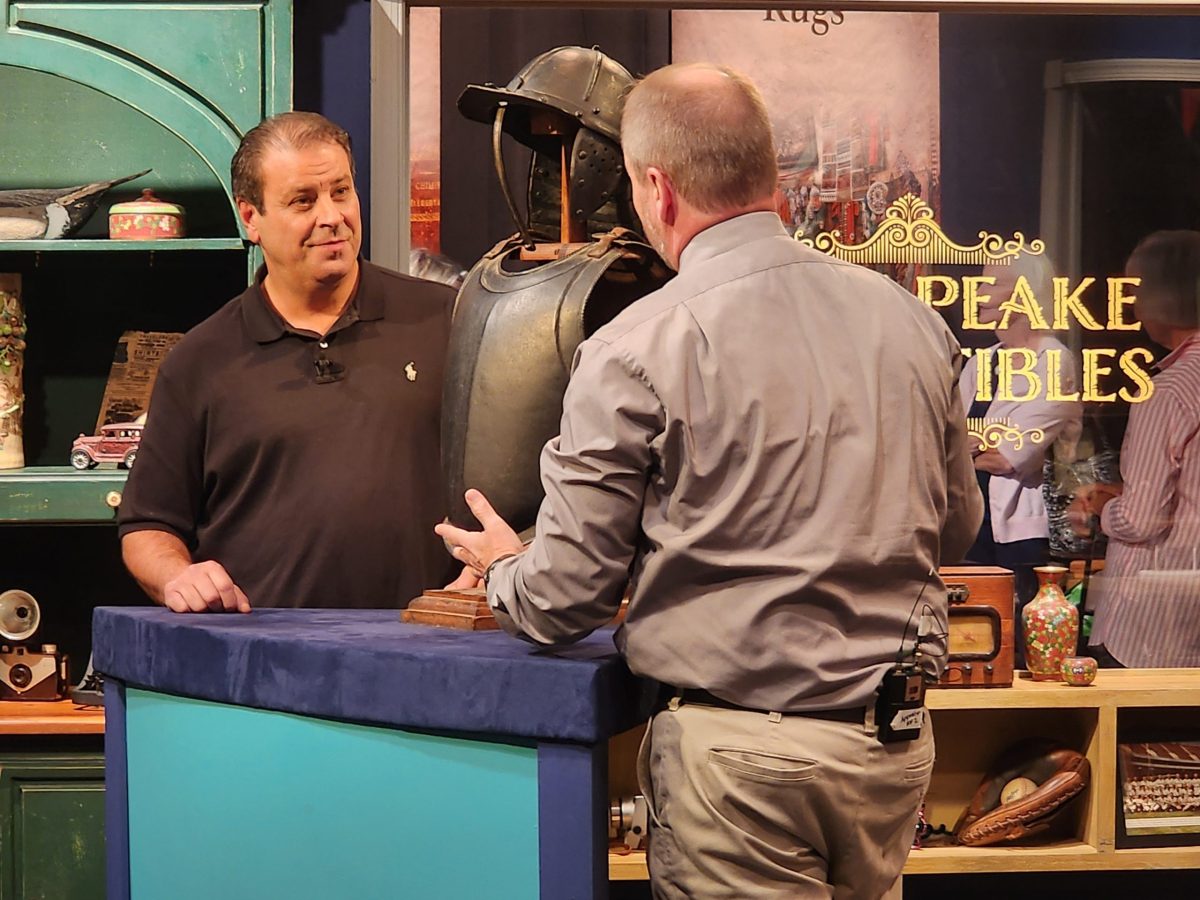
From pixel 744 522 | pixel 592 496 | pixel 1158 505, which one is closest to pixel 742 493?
pixel 744 522

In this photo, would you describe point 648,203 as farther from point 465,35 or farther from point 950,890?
point 950,890

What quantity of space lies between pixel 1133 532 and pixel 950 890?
1.00 meters

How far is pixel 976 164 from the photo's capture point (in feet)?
12.1

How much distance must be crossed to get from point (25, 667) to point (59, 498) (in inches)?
18.1

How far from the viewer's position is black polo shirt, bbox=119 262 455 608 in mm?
2479

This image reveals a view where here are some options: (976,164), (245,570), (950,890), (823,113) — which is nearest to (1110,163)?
(976,164)

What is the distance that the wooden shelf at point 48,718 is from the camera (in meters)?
3.07

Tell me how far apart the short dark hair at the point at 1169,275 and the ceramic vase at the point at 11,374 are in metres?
2.60

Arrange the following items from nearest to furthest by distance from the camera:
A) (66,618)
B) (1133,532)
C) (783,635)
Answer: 1. (783,635)
2. (66,618)
3. (1133,532)

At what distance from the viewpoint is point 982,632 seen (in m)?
3.36

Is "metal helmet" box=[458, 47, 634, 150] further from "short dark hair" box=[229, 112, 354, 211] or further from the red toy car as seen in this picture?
the red toy car

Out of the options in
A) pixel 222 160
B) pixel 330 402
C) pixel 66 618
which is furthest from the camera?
pixel 66 618

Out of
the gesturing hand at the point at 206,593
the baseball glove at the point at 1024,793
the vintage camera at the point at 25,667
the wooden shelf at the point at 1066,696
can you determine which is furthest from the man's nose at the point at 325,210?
the baseball glove at the point at 1024,793

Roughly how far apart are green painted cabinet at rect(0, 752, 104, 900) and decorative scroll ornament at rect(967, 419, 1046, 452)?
7.13ft
